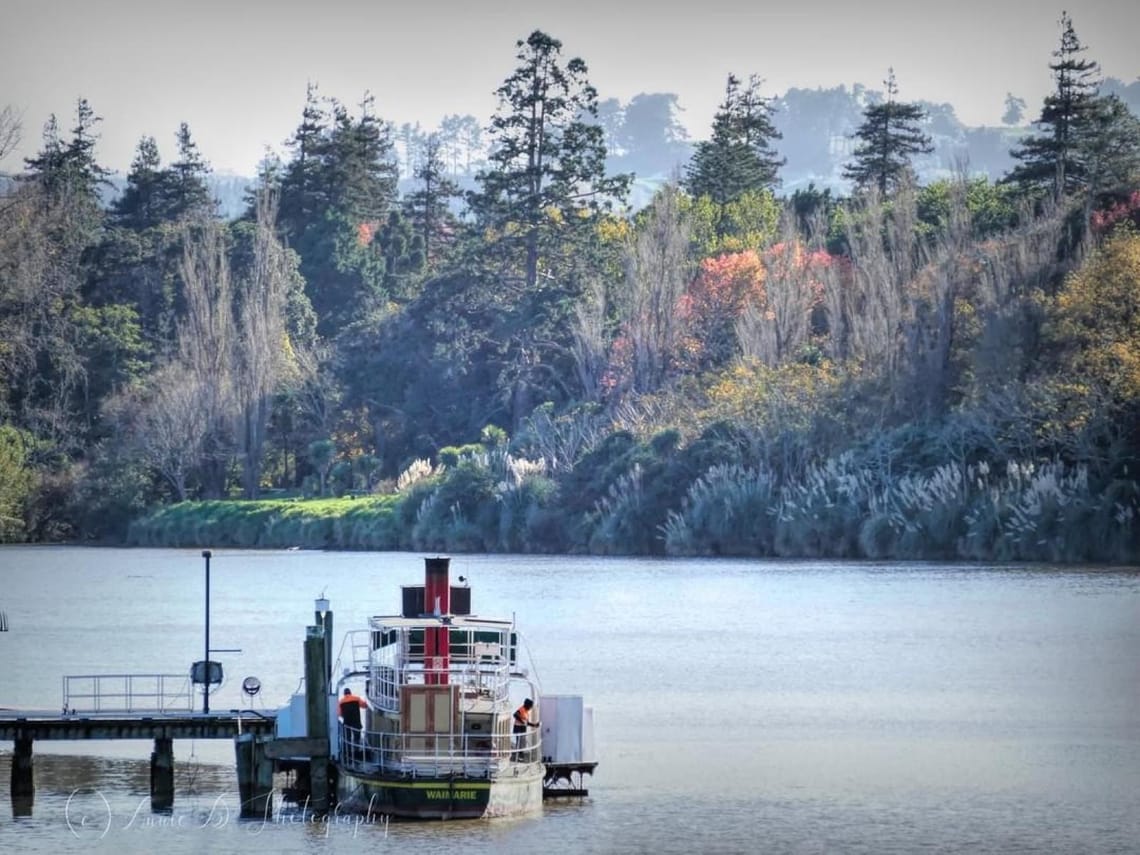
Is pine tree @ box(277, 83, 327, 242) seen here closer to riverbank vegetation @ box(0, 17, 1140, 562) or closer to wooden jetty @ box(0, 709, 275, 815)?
riverbank vegetation @ box(0, 17, 1140, 562)

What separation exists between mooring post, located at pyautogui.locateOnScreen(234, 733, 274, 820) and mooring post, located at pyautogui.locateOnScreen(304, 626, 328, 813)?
94 centimetres

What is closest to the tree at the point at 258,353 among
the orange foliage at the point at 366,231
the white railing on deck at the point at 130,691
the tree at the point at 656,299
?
the tree at the point at 656,299

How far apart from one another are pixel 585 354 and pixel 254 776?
7729 centimetres

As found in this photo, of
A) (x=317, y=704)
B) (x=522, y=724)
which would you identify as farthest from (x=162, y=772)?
(x=522, y=724)

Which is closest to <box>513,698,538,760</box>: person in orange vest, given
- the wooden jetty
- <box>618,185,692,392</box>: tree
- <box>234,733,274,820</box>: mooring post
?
<box>234,733,274,820</box>: mooring post

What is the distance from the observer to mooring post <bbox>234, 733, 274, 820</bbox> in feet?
118

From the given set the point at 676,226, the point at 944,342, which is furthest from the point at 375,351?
the point at 944,342

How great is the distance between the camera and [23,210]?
124 meters

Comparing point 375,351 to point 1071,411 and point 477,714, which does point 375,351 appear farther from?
point 477,714

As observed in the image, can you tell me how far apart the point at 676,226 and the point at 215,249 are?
76.6 feet

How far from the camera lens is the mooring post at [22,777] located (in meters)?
37.0

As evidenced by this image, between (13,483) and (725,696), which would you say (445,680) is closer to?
(725,696)

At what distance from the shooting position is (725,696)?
167ft

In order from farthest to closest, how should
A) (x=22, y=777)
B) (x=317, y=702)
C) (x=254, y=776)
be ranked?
(x=22, y=777) < (x=254, y=776) < (x=317, y=702)
